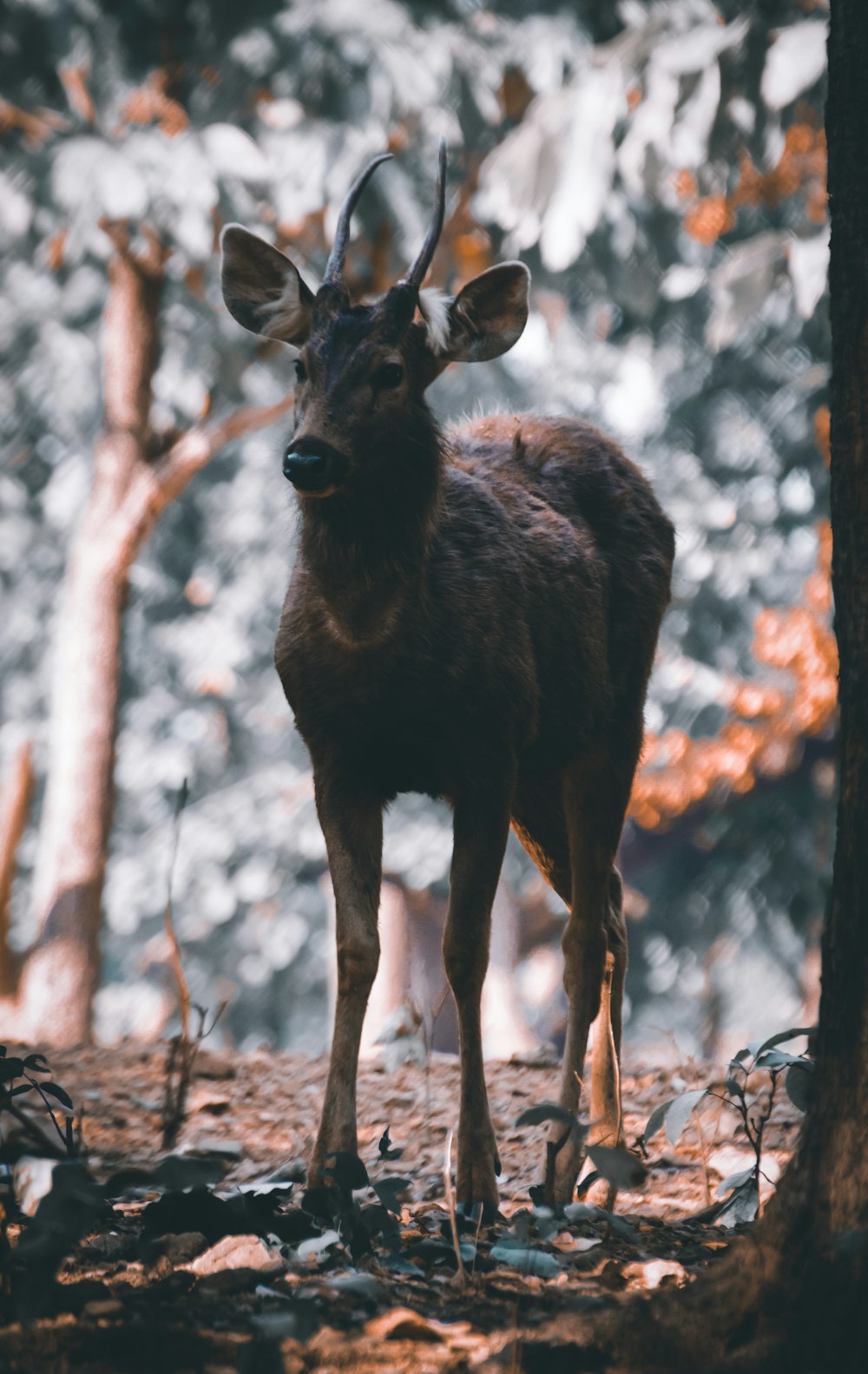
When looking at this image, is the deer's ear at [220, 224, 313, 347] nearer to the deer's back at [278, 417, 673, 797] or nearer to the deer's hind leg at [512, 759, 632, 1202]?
the deer's back at [278, 417, 673, 797]

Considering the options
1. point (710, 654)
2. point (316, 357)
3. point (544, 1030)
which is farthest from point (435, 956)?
point (316, 357)

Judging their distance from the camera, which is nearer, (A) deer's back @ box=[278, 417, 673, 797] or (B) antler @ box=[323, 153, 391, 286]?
(A) deer's back @ box=[278, 417, 673, 797]

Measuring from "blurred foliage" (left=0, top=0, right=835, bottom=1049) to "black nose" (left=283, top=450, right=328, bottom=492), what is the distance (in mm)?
1332

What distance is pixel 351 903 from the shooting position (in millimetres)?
4469

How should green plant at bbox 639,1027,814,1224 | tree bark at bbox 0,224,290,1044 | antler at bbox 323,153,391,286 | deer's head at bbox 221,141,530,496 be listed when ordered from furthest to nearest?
tree bark at bbox 0,224,290,1044 < antler at bbox 323,153,391,286 < deer's head at bbox 221,141,530,496 < green plant at bbox 639,1027,814,1224

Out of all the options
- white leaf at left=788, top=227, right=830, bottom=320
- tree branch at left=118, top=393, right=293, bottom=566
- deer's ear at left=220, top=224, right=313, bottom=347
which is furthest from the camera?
tree branch at left=118, top=393, right=293, bottom=566

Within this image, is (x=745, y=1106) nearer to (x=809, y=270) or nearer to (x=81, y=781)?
(x=809, y=270)

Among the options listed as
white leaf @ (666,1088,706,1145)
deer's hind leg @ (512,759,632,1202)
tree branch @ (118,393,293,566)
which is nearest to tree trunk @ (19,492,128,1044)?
tree branch @ (118,393,293,566)

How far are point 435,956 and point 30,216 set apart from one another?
1137cm

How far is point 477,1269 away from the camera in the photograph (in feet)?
11.2

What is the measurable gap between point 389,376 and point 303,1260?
2511 mm

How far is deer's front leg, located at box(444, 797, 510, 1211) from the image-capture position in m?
4.30

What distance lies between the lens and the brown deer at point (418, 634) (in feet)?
14.2

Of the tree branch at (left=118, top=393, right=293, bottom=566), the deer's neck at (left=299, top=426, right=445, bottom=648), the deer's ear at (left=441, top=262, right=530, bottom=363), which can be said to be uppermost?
the tree branch at (left=118, top=393, right=293, bottom=566)
